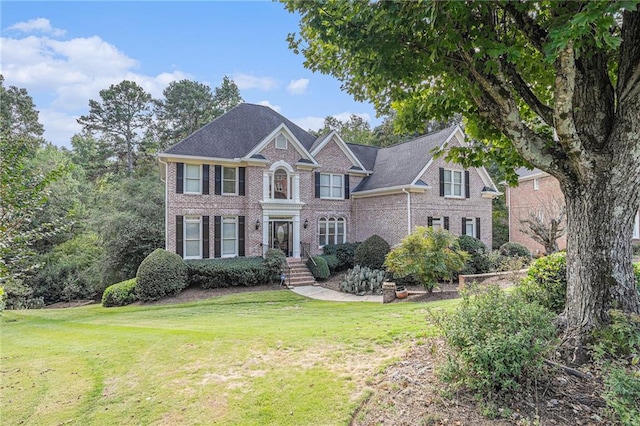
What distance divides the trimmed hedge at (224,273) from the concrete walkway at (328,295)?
2004mm

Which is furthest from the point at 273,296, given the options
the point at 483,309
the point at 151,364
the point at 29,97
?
the point at 29,97

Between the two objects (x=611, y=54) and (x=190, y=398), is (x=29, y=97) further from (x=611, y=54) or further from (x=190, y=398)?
(x=611, y=54)

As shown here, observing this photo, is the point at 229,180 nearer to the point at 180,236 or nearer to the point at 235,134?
the point at 235,134

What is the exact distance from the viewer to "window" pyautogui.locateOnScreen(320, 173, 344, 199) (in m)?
20.9

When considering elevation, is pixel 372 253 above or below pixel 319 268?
above

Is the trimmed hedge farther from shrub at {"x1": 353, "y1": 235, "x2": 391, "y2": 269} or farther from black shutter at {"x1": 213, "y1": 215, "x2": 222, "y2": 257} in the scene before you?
shrub at {"x1": 353, "y1": 235, "x2": 391, "y2": 269}

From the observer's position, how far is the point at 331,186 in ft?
69.4

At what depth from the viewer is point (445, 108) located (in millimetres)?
6152

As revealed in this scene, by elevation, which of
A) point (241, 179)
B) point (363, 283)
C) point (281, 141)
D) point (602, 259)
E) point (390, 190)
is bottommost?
point (363, 283)

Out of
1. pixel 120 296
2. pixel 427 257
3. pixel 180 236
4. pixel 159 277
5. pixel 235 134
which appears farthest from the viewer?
pixel 235 134

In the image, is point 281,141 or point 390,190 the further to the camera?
point 390,190

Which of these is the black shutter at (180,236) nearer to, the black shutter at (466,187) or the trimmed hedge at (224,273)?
the trimmed hedge at (224,273)

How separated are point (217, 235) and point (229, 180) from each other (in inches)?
120

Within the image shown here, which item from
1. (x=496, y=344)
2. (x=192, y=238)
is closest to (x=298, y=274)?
(x=192, y=238)
